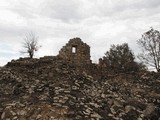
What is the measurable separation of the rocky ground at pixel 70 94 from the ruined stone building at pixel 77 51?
4.39m

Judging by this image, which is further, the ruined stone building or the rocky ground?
the ruined stone building

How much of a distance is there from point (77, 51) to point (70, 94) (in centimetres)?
976

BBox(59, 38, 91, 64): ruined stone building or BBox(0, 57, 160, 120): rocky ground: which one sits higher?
BBox(59, 38, 91, 64): ruined stone building

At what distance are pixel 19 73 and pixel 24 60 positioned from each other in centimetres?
343

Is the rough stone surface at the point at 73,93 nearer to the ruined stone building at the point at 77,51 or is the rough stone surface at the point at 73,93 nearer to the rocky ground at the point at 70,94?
the rocky ground at the point at 70,94

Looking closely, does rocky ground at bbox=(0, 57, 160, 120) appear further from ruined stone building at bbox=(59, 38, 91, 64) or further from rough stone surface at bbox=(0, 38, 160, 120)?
ruined stone building at bbox=(59, 38, 91, 64)

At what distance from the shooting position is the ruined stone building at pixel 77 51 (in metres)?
24.0

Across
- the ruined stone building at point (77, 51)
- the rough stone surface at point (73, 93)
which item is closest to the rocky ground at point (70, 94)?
the rough stone surface at point (73, 93)

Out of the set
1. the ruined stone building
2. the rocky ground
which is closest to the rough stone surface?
the rocky ground

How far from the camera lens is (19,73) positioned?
17703mm

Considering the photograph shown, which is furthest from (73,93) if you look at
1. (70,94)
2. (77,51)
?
(77,51)

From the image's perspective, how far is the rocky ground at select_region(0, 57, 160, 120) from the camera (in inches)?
523

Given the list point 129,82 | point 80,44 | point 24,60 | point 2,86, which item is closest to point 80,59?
point 80,44

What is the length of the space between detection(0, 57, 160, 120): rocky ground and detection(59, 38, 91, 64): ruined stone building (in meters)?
4.39
